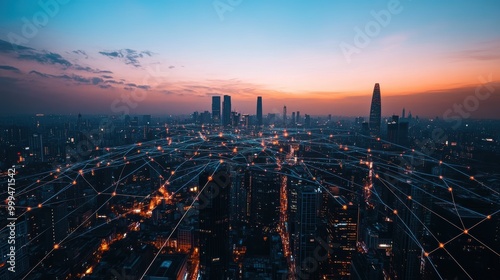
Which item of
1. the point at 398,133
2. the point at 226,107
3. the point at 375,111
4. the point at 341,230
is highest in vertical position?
the point at 226,107

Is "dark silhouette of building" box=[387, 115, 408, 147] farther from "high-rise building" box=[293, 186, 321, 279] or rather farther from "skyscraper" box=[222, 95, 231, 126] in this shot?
"skyscraper" box=[222, 95, 231, 126]

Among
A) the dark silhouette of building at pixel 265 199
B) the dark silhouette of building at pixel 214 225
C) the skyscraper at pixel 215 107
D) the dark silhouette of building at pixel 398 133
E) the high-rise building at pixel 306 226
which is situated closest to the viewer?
the dark silhouette of building at pixel 214 225

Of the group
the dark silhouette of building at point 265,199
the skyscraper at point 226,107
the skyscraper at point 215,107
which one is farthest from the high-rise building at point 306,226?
the skyscraper at point 215,107

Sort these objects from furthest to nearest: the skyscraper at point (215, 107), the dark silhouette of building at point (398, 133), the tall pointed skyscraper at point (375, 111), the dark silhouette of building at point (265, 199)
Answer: the skyscraper at point (215, 107), the tall pointed skyscraper at point (375, 111), the dark silhouette of building at point (265, 199), the dark silhouette of building at point (398, 133)

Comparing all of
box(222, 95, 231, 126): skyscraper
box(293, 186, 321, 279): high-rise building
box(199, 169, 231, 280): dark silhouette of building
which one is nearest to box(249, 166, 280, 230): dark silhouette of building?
box(293, 186, 321, 279): high-rise building

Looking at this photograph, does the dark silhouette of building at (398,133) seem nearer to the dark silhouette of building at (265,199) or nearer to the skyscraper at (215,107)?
the dark silhouette of building at (265,199)

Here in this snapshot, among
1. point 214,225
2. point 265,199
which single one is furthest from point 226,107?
point 214,225

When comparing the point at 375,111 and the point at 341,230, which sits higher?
the point at 375,111

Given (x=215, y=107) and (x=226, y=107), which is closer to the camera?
(x=226, y=107)

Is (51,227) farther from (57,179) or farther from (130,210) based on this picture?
(130,210)

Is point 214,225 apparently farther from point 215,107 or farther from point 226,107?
point 215,107
